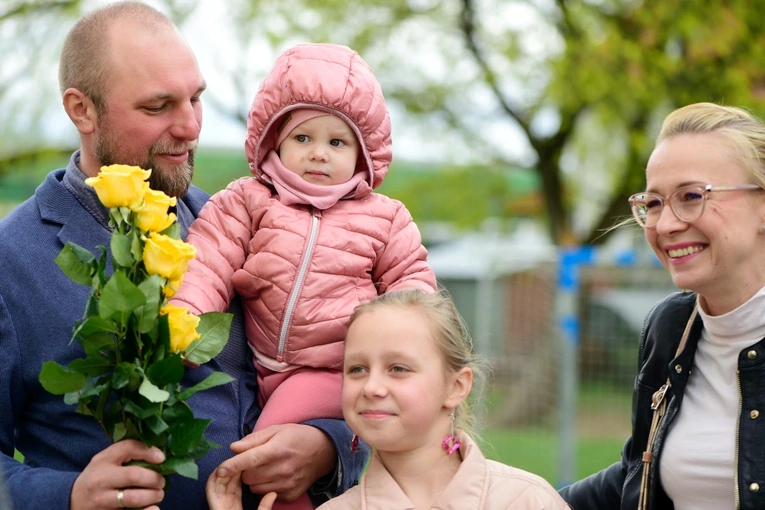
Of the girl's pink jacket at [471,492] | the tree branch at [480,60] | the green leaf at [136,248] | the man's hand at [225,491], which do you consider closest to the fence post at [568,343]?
the tree branch at [480,60]

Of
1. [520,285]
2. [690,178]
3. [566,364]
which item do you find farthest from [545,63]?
[690,178]

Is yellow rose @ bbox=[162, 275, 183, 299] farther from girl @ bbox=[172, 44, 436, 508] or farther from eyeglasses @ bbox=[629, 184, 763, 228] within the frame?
eyeglasses @ bbox=[629, 184, 763, 228]

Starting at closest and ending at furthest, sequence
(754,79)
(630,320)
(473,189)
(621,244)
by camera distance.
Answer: (630,320) → (754,79) → (473,189) → (621,244)

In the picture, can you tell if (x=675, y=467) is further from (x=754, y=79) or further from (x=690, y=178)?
(x=754, y=79)

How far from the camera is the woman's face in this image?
2928mm

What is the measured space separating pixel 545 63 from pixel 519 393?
4.85 metres

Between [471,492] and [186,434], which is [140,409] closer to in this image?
[186,434]

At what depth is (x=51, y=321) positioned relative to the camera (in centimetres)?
305

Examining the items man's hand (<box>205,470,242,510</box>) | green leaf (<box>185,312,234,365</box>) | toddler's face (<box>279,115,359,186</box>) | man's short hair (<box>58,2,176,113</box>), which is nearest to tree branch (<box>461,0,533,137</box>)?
man's short hair (<box>58,2,176,113</box>)

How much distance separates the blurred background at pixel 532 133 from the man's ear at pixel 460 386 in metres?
6.75

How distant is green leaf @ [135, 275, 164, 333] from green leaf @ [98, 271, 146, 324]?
3 centimetres

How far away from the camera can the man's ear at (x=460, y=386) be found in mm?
2984

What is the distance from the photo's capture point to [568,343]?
33.0ft

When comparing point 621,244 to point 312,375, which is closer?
point 312,375
